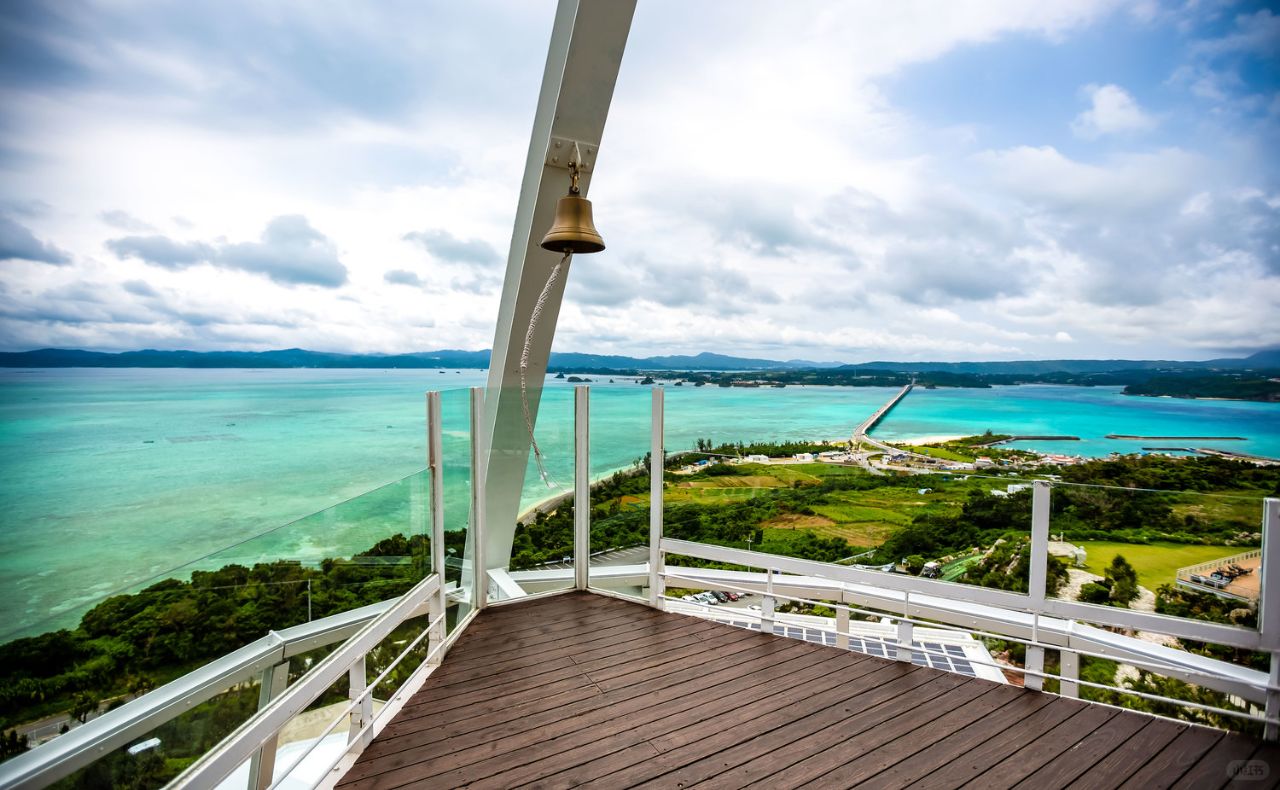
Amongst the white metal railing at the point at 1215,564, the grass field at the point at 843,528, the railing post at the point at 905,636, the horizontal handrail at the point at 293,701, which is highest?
the white metal railing at the point at 1215,564

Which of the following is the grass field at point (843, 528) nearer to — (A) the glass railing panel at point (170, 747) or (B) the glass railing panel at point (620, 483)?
(B) the glass railing panel at point (620, 483)

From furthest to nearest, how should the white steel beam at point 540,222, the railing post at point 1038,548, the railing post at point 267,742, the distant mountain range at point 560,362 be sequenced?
the distant mountain range at point 560,362 → the white steel beam at point 540,222 → the railing post at point 1038,548 → the railing post at point 267,742

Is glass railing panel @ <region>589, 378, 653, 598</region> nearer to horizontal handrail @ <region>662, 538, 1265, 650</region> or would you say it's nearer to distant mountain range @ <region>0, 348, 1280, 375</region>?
horizontal handrail @ <region>662, 538, 1265, 650</region>

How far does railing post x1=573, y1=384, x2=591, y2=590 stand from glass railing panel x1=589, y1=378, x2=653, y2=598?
0.15 feet

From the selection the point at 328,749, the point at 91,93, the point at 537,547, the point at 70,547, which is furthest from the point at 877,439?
the point at 91,93

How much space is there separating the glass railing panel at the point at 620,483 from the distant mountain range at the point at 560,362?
126 centimetres

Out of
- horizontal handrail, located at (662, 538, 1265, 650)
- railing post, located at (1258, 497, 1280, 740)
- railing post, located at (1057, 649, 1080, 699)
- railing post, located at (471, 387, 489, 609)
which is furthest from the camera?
railing post, located at (471, 387, 489, 609)

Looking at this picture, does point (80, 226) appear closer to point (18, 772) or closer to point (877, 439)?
point (18, 772)

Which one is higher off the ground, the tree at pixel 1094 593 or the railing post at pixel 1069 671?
the tree at pixel 1094 593

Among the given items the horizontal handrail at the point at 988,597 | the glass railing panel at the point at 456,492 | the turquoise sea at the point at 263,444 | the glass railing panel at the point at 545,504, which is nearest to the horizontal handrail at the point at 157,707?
the turquoise sea at the point at 263,444

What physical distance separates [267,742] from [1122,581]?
4.11 meters

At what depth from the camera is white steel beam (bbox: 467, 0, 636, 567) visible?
10.9 ft

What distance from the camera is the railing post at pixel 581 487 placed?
4387 mm

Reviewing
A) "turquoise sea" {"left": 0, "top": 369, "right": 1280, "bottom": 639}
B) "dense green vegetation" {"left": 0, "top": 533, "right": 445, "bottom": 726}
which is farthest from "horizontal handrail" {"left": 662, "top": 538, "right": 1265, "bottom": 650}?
"dense green vegetation" {"left": 0, "top": 533, "right": 445, "bottom": 726}
